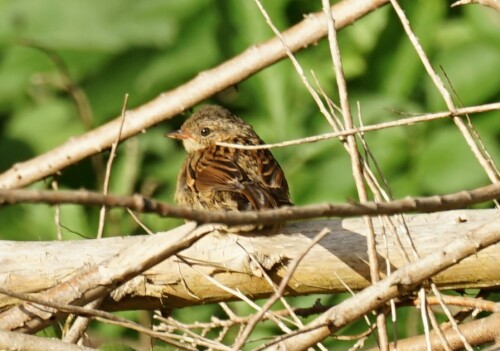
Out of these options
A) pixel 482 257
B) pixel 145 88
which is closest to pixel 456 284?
pixel 482 257

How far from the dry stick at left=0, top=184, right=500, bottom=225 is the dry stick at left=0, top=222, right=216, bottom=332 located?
83 centimetres

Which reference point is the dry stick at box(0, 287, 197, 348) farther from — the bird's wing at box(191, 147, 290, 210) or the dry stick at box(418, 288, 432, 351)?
the bird's wing at box(191, 147, 290, 210)

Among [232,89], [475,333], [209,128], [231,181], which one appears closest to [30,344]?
[475,333]

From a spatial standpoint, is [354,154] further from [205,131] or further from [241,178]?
[205,131]

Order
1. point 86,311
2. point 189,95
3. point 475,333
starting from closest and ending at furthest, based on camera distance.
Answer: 1. point 86,311
2. point 475,333
3. point 189,95

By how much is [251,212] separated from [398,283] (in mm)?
918

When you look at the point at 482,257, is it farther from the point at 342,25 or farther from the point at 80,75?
the point at 80,75

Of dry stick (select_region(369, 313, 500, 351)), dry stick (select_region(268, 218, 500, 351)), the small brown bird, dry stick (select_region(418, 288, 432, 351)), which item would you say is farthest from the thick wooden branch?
the small brown bird

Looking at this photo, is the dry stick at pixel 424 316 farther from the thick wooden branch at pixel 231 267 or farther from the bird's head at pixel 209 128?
the bird's head at pixel 209 128

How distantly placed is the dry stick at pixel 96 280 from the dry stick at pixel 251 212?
83 cm

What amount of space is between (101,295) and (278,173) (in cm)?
166

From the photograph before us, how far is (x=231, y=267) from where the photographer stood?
4.25 m

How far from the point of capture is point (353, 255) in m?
4.26

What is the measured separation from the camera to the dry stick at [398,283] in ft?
11.9
